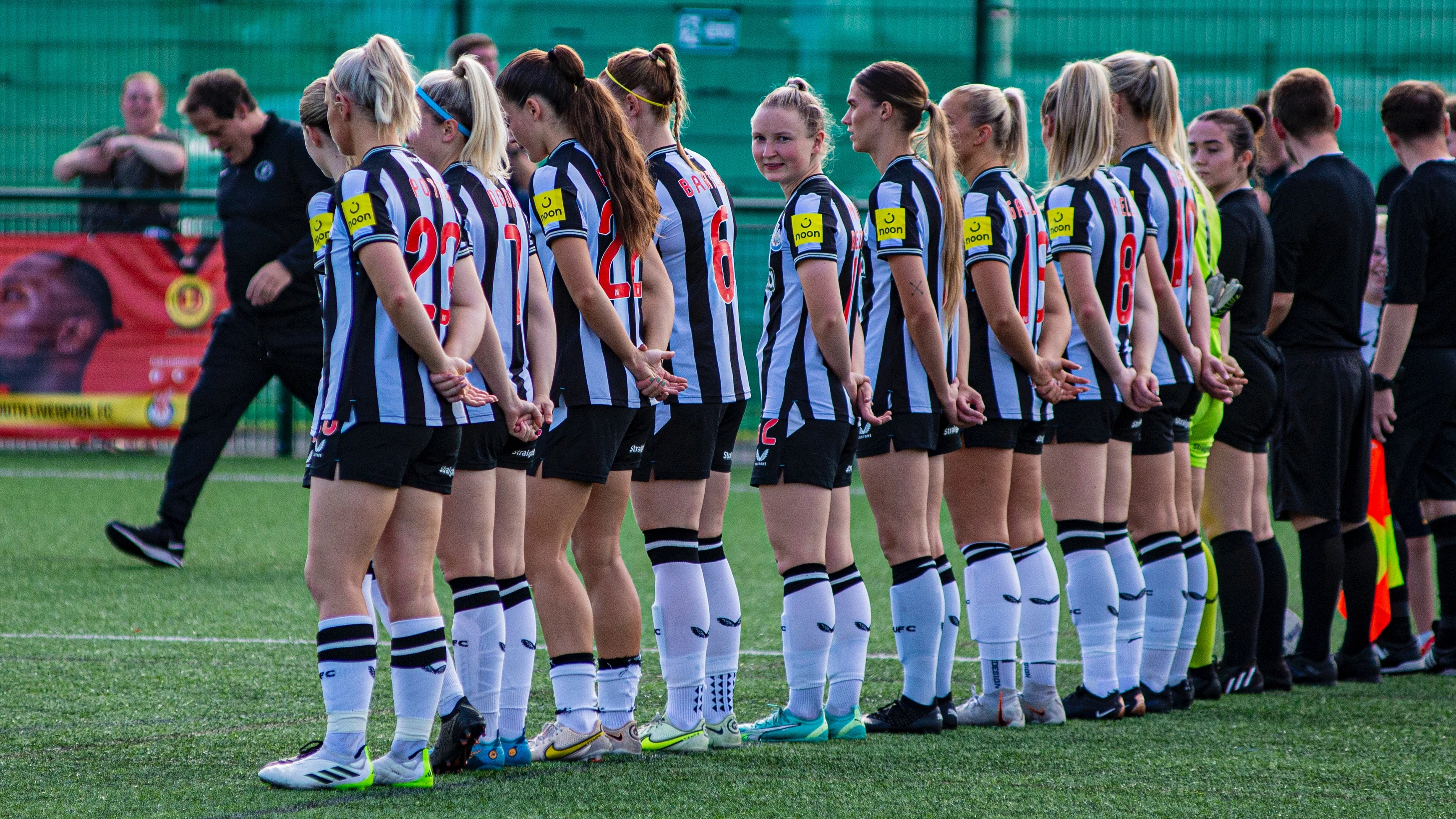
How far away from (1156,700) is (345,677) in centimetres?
275

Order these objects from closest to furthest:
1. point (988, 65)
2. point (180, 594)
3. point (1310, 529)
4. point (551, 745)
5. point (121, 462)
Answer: point (551, 745), point (1310, 529), point (180, 594), point (121, 462), point (988, 65)

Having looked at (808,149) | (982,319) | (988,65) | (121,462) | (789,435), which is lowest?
(121,462)

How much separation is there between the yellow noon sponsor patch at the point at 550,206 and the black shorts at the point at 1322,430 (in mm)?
3031

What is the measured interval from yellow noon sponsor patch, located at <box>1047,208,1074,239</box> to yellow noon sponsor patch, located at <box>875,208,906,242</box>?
64 cm

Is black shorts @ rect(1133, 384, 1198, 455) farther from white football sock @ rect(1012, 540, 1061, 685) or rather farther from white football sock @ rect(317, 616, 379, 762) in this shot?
white football sock @ rect(317, 616, 379, 762)

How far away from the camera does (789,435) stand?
449cm

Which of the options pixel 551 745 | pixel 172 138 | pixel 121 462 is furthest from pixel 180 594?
pixel 172 138

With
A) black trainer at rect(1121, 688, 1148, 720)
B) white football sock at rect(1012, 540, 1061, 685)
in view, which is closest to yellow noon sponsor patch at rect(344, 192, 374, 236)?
white football sock at rect(1012, 540, 1061, 685)

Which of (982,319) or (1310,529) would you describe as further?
(1310,529)

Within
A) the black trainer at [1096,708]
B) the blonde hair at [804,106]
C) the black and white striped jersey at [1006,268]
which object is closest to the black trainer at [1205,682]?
the black trainer at [1096,708]

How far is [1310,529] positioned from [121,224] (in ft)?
31.1

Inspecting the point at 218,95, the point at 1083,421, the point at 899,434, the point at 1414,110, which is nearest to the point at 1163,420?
the point at 1083,421

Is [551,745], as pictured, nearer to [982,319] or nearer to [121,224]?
[982,319]

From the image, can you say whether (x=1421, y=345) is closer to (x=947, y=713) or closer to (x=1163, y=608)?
(x=1163, y=608)
